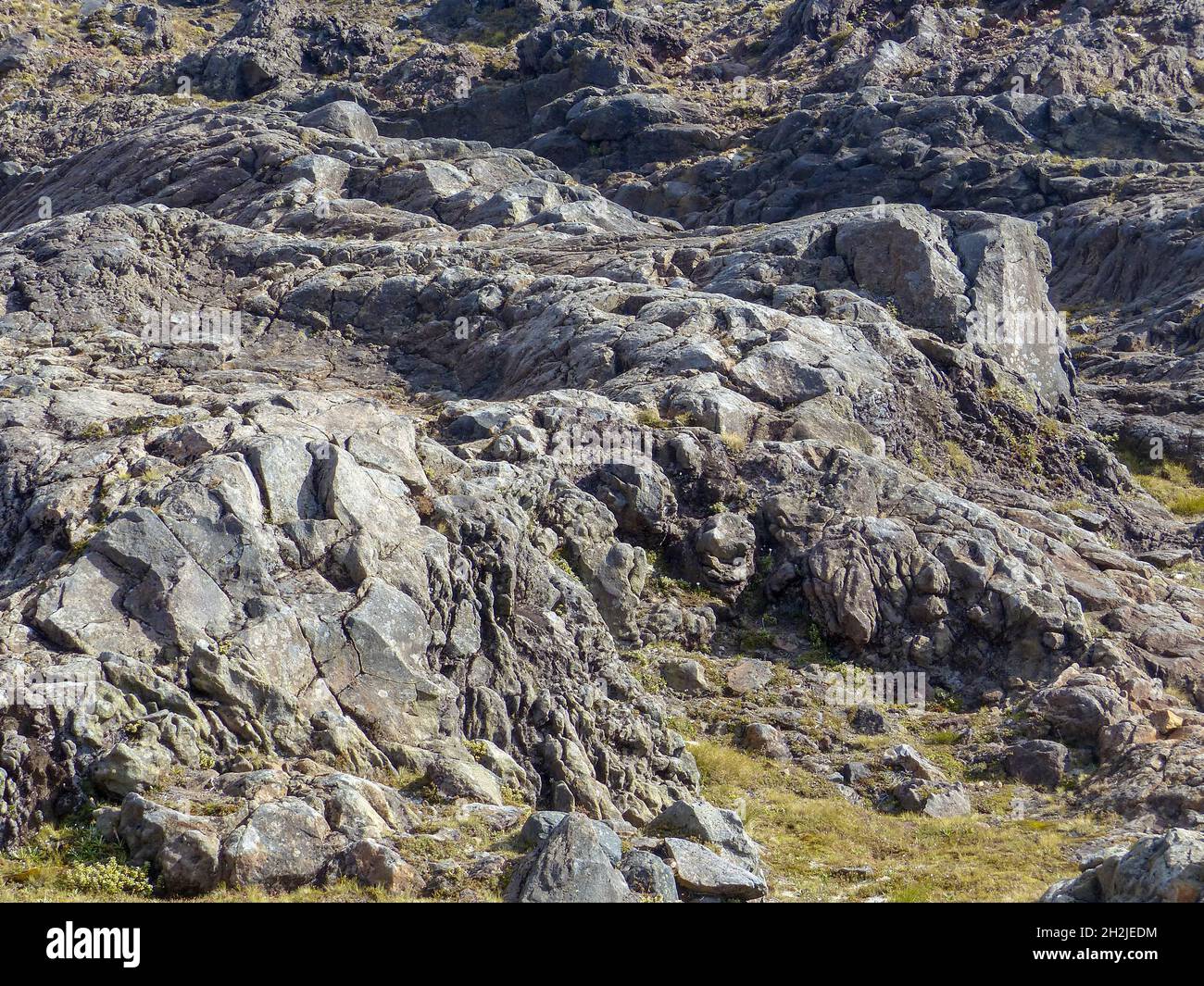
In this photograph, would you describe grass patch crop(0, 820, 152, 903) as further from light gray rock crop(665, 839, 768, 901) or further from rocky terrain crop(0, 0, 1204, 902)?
light gray rock crop(665, 839, 768, 901)

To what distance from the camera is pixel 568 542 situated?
84.8 ft

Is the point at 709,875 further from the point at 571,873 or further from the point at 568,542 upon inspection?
the point at 568,542

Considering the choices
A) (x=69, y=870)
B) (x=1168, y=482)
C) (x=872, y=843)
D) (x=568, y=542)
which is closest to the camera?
(x=69, y=870)

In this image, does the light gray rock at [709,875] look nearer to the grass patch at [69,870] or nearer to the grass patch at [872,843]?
the grass patch at [872,843]

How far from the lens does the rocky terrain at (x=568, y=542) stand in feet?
50.6

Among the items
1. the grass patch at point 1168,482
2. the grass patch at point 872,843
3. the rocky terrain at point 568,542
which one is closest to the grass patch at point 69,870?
the rocky terrain at point 568,542

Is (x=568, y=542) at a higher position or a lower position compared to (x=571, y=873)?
higher

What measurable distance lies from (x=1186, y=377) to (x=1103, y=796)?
32.9 m

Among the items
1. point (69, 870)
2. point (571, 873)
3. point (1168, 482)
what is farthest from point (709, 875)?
point (1168, 482)

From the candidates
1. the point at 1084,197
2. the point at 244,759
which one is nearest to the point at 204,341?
the point at 244,759

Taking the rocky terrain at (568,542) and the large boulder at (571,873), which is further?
the rocky terrain at (568,542)

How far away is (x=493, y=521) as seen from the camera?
22.2m

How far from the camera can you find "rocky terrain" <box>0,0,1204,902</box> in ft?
50.6
